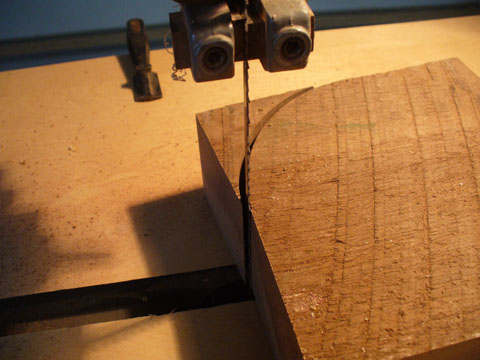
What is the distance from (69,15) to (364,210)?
7.30 ft

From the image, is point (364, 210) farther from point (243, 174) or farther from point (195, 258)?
point (195, 258)

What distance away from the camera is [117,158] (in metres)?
1.83

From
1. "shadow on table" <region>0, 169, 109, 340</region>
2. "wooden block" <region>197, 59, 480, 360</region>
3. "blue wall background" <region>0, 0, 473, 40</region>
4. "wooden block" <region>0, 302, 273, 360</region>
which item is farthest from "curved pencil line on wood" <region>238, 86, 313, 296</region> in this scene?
"blue wall background" <region>0, 0, 473, 40</region>

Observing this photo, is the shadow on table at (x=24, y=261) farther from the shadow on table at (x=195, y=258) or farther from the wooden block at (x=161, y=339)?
the shadow on table at (x=195, y=258)

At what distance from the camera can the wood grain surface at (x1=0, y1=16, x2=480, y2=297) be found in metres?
1.48

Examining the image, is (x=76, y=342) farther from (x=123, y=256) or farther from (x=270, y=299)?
(x=270, y=299)

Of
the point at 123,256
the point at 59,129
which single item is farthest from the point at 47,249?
the point at 59,129

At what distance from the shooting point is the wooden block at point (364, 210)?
0.91m

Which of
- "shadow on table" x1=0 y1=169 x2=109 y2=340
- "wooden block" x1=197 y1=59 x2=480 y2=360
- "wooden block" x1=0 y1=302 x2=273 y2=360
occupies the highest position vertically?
"wooden block" x1=197 y1=59 x2=480 y2=360


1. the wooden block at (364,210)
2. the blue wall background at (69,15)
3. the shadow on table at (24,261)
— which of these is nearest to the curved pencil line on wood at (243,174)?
the wooden block at (364,210)

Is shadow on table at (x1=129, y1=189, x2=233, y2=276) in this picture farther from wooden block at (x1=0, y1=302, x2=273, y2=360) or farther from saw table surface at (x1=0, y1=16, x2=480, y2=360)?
wooden block at (x1=0, y1=302, x2=273, y2=360)

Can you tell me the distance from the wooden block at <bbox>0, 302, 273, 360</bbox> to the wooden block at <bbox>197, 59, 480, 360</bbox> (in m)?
0.08

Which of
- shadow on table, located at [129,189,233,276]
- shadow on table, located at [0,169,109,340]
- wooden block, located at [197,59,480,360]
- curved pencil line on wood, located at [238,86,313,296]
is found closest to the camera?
wooden block, located at [197,59,480,360]

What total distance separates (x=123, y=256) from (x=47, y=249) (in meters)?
0.23
